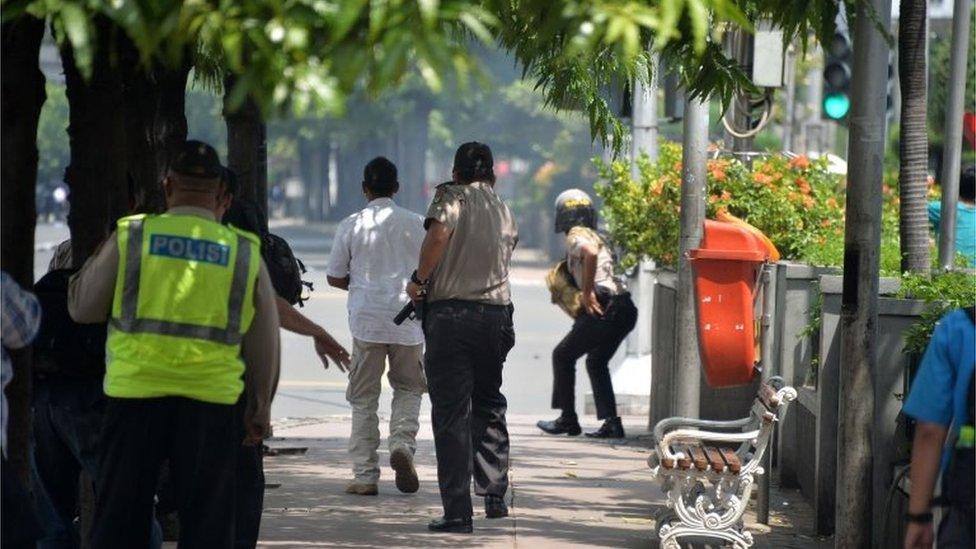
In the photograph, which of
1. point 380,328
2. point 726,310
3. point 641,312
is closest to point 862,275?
point 726,310

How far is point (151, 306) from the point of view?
6016 millimetres

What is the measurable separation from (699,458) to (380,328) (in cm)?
251

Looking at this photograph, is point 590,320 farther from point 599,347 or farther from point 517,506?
point 517,506

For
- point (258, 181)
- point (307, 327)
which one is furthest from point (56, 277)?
point (258, 181)

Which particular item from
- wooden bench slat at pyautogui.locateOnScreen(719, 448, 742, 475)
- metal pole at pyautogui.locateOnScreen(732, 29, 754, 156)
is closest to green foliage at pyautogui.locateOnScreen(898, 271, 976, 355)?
wooden bench slat at pyautogui.locateOnScreen(719, 448, 742, 475)

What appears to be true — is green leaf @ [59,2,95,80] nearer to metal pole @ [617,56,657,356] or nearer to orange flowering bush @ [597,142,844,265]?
orange flowering bush @ [597,142,844,265]

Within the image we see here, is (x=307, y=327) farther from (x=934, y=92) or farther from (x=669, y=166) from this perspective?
(x=934, y=92)

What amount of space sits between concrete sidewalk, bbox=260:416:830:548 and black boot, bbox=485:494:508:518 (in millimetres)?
48

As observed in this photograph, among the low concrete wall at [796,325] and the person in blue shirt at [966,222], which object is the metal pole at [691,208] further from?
the person in blue shirt at [966,222]

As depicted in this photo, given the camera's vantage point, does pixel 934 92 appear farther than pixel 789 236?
Yes

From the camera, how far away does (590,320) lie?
14.2m

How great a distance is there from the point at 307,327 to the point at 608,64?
2.26m

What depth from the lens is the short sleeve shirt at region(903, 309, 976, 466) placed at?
5070mm

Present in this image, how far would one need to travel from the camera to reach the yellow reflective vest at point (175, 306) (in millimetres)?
6016
